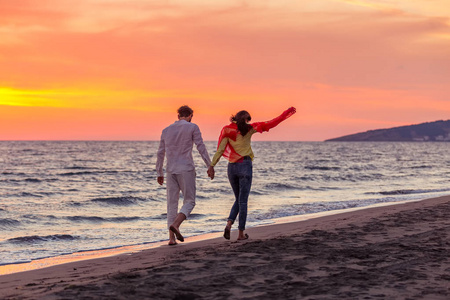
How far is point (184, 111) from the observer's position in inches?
301

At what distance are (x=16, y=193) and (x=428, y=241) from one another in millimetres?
18846

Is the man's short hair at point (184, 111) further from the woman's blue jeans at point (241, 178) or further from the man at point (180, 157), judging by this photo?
the woman's blue jeans at point (241, 178)

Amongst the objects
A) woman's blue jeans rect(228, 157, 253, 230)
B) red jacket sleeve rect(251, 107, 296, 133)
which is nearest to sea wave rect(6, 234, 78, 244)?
woman's blue jeans rect(228, 157, 253, 230)

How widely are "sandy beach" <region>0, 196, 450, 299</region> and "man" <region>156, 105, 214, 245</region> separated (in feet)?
2.23

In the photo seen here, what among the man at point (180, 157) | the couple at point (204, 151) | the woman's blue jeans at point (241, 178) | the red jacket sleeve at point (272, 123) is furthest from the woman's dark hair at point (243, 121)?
the man at point (180, 157)

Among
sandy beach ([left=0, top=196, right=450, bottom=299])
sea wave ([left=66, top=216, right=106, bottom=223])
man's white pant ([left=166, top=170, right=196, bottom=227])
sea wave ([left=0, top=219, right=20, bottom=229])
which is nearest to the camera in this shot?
sandy beach ([left=0, top=196, right=450, bottom=299])

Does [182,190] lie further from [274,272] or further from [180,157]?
[274,272]

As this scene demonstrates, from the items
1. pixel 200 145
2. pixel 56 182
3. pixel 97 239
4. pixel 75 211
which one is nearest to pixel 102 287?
pixel 200 145

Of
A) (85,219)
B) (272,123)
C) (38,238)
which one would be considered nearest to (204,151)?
(272,123)

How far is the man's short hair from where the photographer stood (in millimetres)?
7637

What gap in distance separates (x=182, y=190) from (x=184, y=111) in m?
1.20

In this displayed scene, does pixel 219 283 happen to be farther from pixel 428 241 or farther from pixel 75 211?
pixel 75 211

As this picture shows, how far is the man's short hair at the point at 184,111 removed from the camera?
764 cm

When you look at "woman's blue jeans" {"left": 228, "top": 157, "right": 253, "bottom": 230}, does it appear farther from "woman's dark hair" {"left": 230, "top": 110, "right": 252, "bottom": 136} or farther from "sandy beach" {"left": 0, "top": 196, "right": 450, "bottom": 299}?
"sandy beach" {"left": 0, "top": 196, "right": 450, "bottom": 299}
